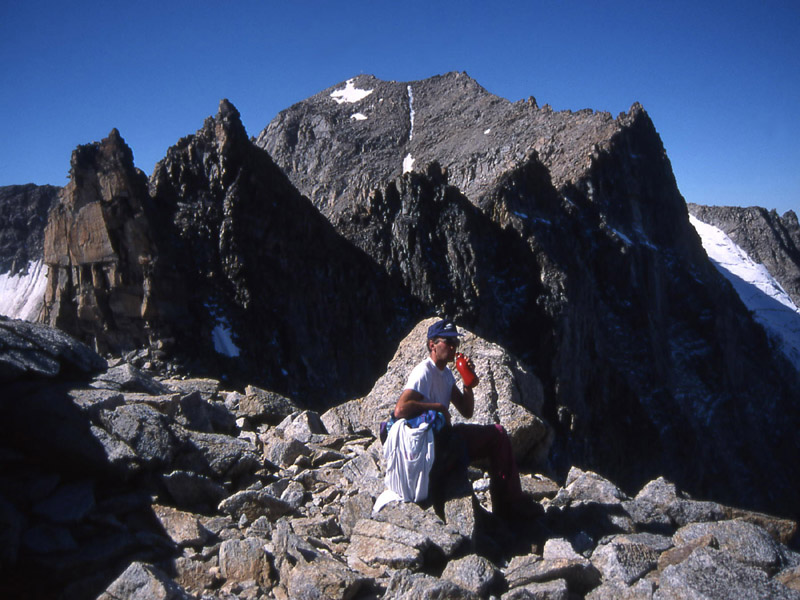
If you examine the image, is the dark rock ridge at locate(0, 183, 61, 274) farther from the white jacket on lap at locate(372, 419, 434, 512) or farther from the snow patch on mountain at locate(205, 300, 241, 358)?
the white jacket on lap at locate(372, 419, 434, 512)

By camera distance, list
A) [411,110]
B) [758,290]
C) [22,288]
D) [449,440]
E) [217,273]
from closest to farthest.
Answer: [449,440] → [217,273] → [22,288] → [411,110] → [758,290]

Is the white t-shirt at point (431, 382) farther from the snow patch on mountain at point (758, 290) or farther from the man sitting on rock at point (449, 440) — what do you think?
the snow patch on mountain at point (758, 290)

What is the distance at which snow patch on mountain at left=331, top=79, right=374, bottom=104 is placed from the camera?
54.9 meters

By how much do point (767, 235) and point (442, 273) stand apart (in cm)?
6362

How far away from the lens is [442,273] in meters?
23.6

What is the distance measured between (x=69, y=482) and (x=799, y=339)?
6852 centimetres

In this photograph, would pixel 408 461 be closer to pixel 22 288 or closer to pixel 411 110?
pixel 22 288

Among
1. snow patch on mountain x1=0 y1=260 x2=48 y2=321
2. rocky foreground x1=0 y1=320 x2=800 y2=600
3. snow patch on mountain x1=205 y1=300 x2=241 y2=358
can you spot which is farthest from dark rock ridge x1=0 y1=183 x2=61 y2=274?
rocky foreground x1=0 y1=320 x2=800 y2=600

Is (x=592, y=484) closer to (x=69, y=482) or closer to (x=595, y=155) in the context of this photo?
(x=69, y=482)

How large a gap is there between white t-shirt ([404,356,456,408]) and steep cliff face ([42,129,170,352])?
14220mm

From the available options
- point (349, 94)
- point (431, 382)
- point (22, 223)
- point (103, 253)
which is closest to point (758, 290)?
point (349, 94)

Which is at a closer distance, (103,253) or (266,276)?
(103,253)

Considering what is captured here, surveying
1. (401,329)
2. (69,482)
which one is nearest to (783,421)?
(401,329)

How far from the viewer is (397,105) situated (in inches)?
2031
